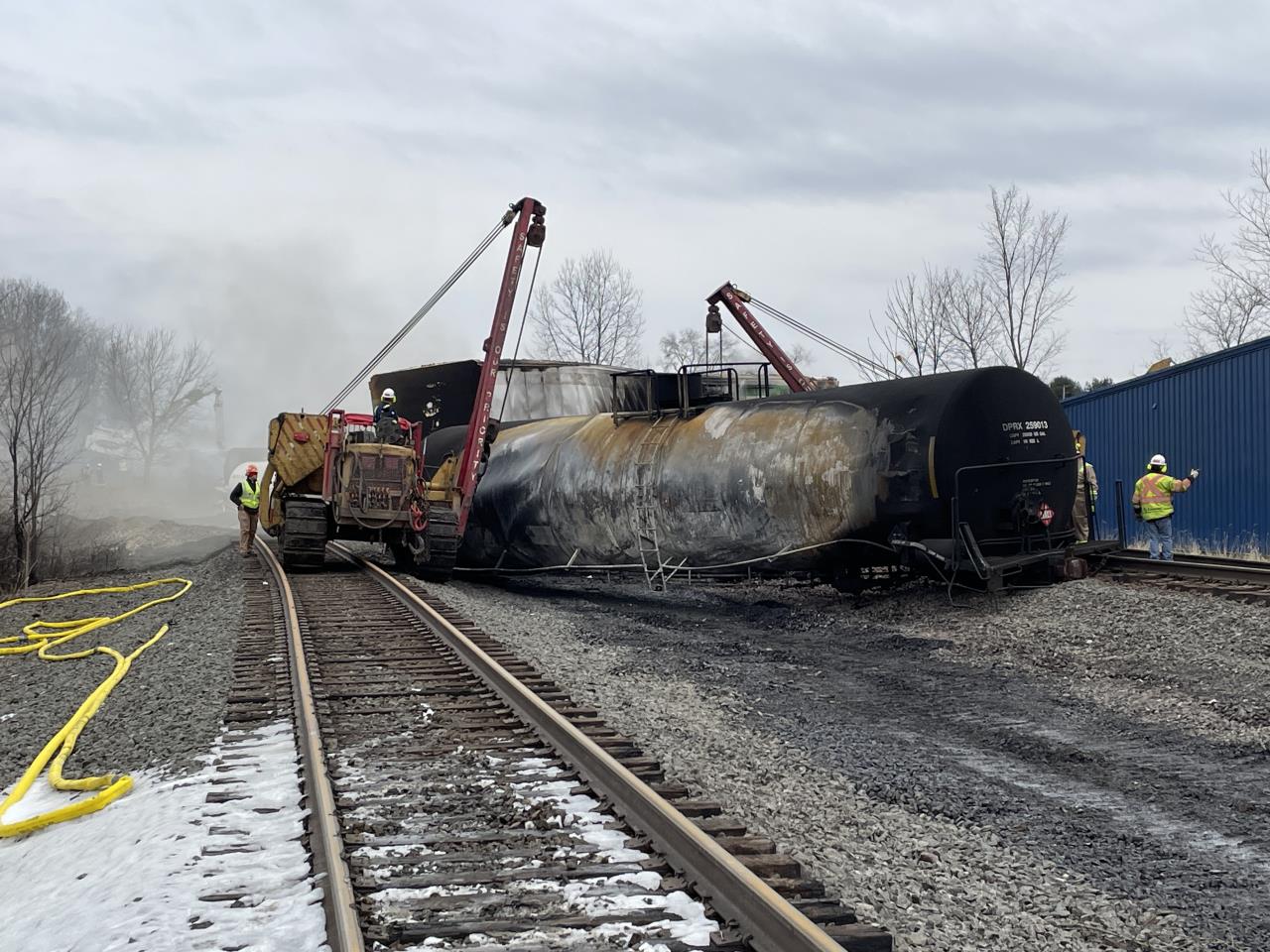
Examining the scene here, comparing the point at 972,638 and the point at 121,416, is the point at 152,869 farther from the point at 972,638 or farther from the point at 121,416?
the point at 121,416

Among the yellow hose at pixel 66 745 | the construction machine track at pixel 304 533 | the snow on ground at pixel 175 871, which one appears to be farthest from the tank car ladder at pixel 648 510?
the snow on ground at pixel 175 871

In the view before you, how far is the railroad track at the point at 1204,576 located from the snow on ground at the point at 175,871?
31.5 feet

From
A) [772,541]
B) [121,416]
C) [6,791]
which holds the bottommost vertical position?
[6,791]

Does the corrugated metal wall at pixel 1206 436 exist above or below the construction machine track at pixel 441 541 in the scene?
above

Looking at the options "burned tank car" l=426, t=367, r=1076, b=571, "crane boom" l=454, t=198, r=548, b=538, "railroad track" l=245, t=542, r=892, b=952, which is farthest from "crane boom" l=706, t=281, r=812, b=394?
"railroad track" l=245, t=542, r=892, b=952

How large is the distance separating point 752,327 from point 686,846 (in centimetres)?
1881

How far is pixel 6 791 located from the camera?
243 inches

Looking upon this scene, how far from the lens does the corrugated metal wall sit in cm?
1775

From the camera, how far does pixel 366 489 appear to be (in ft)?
53.6

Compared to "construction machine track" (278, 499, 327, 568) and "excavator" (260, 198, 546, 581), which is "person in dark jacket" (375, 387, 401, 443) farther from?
"construction machine track" (278, 499, 327, 568)

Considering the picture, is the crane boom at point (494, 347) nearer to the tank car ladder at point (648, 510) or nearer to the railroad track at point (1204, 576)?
the tank car ladder at point (648, 510)

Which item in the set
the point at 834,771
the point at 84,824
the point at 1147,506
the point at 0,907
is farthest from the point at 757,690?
the point at 1147,506

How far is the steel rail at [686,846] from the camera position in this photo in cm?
313

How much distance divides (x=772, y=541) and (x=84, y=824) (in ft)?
28.9
